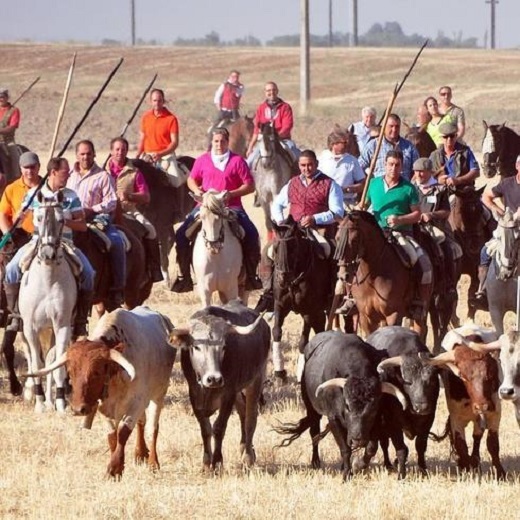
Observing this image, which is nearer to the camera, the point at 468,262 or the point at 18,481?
the point at 18,481

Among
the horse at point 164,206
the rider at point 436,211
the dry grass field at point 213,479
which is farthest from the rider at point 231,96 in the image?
the rider at point 436,211

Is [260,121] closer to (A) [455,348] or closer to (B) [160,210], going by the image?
(B) [160,210]

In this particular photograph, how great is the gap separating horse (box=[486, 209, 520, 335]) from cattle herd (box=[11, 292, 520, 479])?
3.98m

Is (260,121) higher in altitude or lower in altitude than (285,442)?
higher

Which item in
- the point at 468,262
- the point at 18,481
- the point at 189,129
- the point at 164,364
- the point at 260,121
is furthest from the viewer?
the point at 189,129

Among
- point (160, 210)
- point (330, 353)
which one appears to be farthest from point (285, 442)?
point (160, 210)

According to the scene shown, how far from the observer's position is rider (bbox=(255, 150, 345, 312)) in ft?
58.9

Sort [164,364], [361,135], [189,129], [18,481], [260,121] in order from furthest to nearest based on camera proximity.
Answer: [189,129] < [260,121] < [361,135] < [164,364] < [18,481]

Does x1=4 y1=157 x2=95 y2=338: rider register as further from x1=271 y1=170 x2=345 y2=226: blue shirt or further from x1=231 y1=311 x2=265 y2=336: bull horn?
x1=231 y1=311 x2=265 y2=336: bull horn

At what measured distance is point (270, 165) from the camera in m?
25.3

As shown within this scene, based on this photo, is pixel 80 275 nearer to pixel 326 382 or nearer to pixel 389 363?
pixel 326 382

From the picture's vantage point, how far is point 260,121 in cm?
2714

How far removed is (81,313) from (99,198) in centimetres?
163

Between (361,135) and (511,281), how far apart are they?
7308 mm
